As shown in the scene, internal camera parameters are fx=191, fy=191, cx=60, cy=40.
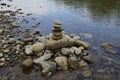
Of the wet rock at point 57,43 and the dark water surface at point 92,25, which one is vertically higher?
the wet rock at point 57,43

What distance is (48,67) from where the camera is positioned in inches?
415

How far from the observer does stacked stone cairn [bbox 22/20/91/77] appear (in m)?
10.8

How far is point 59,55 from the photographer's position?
1179 centimetres

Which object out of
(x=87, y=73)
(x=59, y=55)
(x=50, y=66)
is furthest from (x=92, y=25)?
(x=50, y=66)

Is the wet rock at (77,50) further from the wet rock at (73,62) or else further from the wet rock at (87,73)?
the wet rock at (87,73)

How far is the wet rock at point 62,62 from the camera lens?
1079 cm

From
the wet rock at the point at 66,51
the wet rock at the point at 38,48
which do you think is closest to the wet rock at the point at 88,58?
the wet rock at the point at 66,51

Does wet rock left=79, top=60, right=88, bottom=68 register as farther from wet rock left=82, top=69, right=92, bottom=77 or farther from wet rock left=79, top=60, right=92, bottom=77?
wet rock left=82, top=69, right=92, bottom=77

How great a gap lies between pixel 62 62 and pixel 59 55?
93 cm

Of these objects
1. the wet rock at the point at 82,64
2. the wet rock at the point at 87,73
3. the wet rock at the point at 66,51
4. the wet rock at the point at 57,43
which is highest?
the wet rock at the point at 57,43

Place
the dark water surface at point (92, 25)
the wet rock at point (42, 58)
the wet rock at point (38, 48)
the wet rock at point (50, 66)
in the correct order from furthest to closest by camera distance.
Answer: the dark water surface at point (92, 25)
the wet rock at point (38, 48)
the wet rock at point (42, 58)
the wet rock at point (50, 66)

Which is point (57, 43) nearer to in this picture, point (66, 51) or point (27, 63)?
point (66, 51)

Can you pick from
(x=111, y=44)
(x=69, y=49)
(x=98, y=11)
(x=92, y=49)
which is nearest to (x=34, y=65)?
(x=69, y=49)

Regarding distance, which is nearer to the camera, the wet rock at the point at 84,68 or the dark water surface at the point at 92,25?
the wet rock at the point at 84,68
